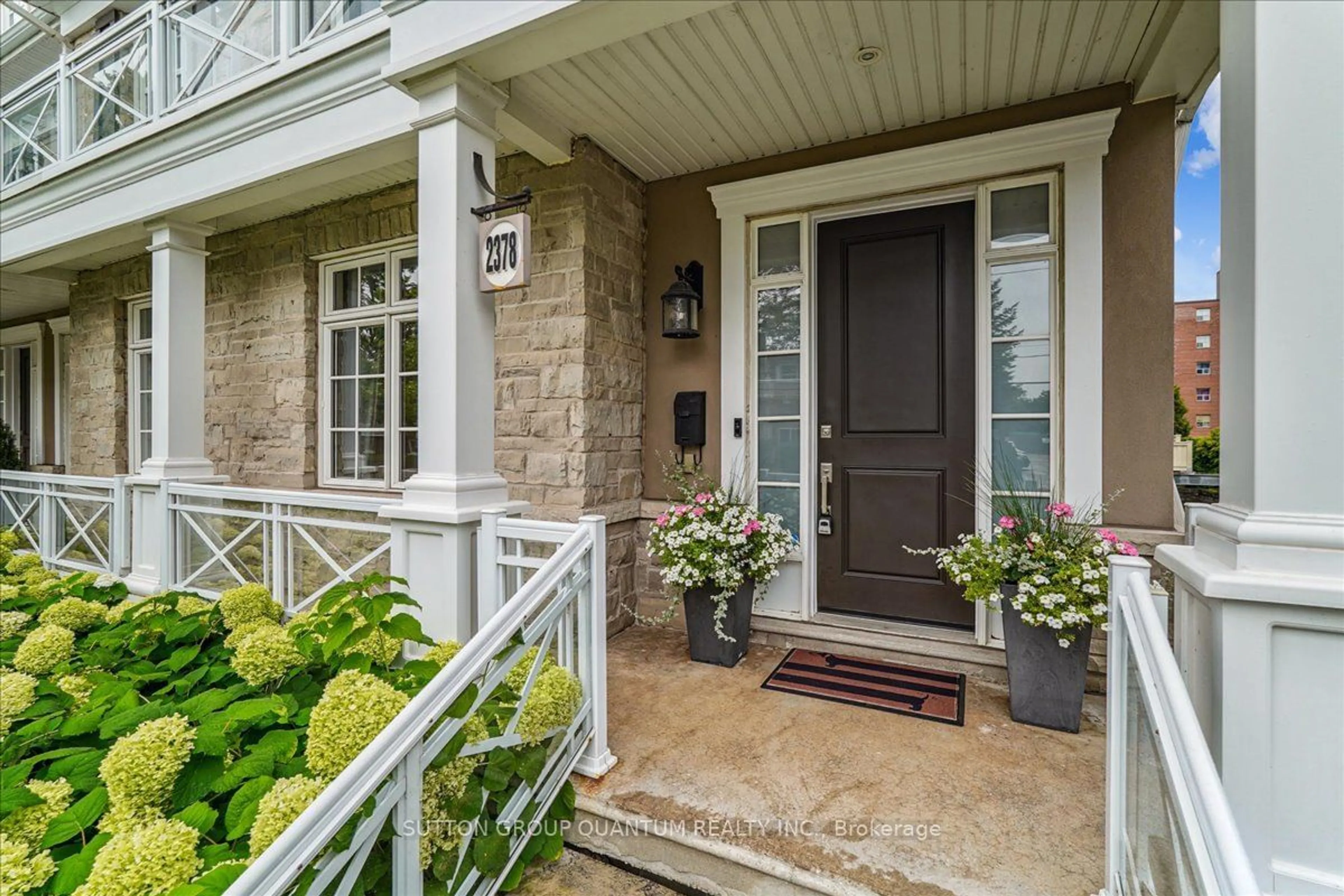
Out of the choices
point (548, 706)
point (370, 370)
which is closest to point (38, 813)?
point (548, 706)

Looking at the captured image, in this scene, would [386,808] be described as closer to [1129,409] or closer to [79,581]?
[1129,409]

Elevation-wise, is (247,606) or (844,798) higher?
(247,606)

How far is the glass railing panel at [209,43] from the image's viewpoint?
3.40 metres

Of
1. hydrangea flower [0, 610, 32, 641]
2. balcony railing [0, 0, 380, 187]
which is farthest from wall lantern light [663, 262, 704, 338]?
hydrangea flower [0, 610, 32, 641]

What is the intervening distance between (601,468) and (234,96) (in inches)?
107

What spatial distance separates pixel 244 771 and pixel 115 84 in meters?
4.95

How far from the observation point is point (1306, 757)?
1.20 metres

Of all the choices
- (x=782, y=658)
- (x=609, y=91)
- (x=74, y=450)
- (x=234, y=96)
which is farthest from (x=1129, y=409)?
(x=74, y=450)

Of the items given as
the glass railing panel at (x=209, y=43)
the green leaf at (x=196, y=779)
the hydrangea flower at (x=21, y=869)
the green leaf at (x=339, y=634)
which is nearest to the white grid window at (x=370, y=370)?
the glass railing panel at (x=209, y=43)

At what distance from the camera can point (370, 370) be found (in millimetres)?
3994

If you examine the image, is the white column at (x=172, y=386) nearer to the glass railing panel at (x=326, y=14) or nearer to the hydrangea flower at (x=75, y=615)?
the hydrangea flower at (x=75, y=615)

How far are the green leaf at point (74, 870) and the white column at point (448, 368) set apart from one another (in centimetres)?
100

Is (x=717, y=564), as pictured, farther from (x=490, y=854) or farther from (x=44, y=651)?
(x=44, y=651)

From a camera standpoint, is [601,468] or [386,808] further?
[601,468]
